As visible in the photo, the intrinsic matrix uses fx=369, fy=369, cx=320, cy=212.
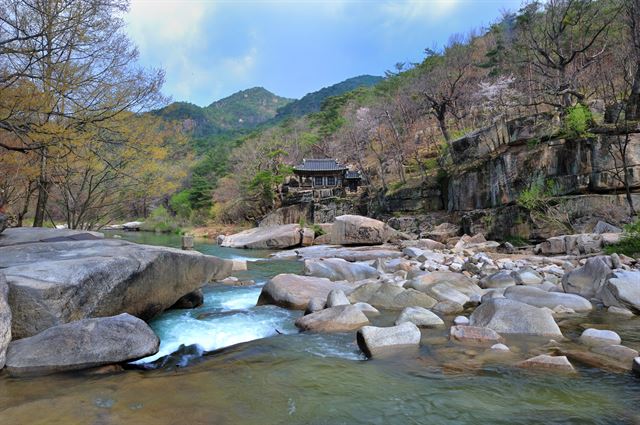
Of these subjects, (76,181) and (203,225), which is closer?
(76,181)

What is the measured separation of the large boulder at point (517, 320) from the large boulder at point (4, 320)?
6.01 m

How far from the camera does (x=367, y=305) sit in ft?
22.9

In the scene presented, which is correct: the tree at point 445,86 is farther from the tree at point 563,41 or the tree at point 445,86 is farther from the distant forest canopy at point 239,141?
the tree at point 563,41

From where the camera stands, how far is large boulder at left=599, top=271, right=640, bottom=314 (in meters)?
6.34

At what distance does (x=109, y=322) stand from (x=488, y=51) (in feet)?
146

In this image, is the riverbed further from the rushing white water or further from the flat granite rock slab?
the flat granite rock slab

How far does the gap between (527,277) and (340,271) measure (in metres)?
4.89

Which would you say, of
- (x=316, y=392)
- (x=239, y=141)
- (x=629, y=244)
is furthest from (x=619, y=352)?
(x=239, y=141)

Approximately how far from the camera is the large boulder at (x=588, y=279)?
7.37 metres

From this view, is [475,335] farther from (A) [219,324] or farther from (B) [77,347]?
(B) [77,347]

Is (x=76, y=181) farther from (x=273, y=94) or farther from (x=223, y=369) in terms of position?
(x=273, y=94)

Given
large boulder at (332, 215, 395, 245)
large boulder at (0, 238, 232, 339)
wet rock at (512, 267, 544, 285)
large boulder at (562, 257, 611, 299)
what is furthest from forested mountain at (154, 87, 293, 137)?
large boulder at (562, 257, 611, 299)

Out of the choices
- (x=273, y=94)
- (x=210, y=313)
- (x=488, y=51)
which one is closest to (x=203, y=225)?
(x=488, y=51)

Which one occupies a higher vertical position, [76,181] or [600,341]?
[76,181]
